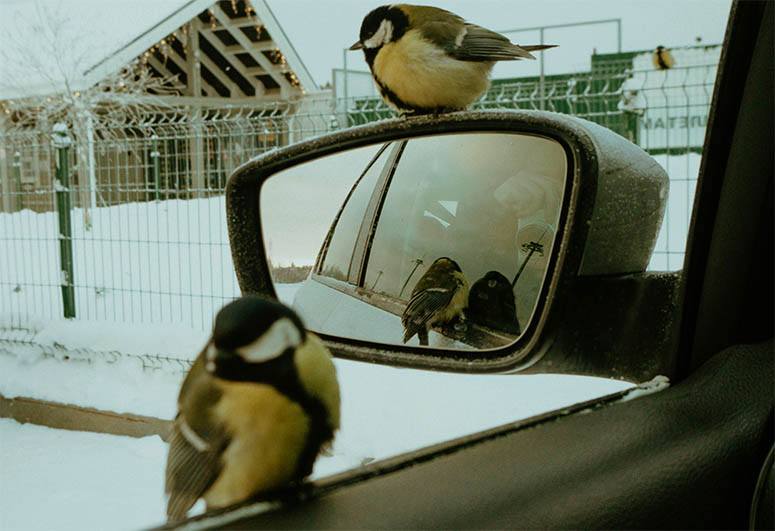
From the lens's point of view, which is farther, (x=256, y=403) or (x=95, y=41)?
(x=95, y=41)

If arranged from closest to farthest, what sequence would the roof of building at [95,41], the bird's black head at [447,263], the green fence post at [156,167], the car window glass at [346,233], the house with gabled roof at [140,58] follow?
the bird's black head at [447,263]
the car window glass at [346,233]
the green fence post at [156,167]
the house with gabled roof at [140,58]
the roof of building at [95,41]

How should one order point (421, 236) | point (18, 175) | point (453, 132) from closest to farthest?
point (453, 132)
point (421, 236)
point (18, 175)

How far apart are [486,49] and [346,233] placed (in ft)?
2.42

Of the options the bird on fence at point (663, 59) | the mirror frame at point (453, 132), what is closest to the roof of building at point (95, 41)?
the bird on fence at point (663, 59)

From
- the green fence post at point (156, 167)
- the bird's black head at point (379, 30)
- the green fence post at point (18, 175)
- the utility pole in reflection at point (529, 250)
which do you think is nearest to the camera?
the utility pole in reflection at point (529, 250)

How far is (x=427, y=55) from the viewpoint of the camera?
2.41m

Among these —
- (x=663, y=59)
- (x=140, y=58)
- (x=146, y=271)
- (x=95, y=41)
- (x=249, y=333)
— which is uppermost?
(x=95, y=41)

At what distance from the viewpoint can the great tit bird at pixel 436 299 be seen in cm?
197

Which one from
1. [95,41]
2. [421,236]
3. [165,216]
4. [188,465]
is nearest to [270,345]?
[188,465]

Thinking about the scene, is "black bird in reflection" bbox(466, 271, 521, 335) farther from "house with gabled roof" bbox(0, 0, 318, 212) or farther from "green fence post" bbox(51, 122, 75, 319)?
"house with gabled roof" bbox(0, 0, 318, 212)

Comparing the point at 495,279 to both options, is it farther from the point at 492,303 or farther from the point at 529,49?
the point at 529,49

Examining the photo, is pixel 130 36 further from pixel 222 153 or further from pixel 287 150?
pixel 287 150

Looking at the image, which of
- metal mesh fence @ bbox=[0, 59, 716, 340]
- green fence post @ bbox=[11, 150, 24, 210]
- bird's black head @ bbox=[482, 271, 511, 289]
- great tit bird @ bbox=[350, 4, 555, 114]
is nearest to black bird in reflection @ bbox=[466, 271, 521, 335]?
bird's black head @ bbox=[482, 271, 511, 289]

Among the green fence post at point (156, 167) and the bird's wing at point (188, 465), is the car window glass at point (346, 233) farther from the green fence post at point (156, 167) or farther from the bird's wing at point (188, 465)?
the green fence post at point (156, 167)
